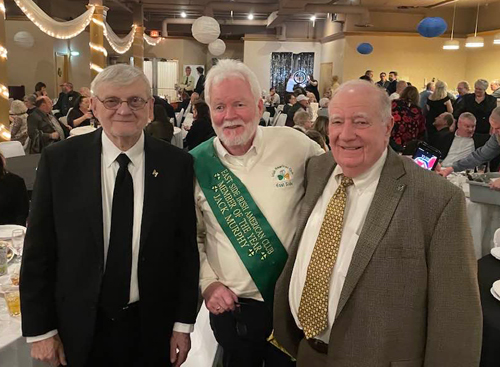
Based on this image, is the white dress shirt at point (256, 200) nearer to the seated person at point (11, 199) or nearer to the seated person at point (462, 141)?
the seated person at point (11, 199)

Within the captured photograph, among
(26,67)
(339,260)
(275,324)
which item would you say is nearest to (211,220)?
(275,324)

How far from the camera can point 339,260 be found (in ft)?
4.12

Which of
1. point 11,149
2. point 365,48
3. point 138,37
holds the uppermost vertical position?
point 138,37

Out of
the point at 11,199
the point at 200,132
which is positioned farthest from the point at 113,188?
the point at 200,132

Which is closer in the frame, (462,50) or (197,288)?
(197,288)

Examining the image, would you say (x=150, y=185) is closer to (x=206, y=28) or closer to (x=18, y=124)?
(x=18, y=124)

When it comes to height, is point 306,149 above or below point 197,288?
above

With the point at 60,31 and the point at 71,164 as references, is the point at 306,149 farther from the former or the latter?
the point at 60,31

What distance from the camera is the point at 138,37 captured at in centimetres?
1203

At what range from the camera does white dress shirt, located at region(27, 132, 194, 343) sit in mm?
1322

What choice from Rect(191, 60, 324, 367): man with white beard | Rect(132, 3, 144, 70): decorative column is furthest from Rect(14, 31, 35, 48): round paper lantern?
Rect(191, 60, 324, 367): man with white beard

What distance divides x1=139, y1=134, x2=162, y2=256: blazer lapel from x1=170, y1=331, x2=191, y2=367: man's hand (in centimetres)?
34

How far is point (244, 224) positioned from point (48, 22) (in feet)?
15.8

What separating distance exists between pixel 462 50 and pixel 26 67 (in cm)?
1106
